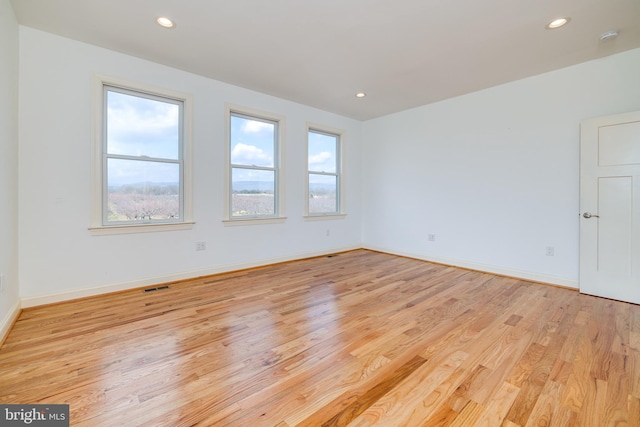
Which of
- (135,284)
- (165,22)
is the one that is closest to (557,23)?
(165,22)

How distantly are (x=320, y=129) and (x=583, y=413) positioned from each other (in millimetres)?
4715

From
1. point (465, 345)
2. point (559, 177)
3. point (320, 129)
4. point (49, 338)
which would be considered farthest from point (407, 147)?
point (49, 338)

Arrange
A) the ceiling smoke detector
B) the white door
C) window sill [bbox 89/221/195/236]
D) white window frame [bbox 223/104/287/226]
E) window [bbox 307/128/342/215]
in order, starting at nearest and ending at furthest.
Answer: the ceiling smoke detector, the white door, window sill [bbox 89/221/195/236], white window frame [bbox 223/104/287/226], window [bbox 307/128/342/215]

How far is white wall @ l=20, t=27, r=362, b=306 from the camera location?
263 cm

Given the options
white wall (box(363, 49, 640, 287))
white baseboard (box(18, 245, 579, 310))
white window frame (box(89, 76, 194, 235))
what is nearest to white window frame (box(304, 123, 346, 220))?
white baseboard (box(18, 245, 579, 310))

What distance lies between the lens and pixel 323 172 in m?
5.30

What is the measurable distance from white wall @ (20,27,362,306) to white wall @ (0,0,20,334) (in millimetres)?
133

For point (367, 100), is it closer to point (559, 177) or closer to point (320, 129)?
point (320, 129)

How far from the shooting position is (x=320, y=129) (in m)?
5.12

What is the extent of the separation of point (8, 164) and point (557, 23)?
4892 millimetres

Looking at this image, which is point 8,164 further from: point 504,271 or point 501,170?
point 504,271

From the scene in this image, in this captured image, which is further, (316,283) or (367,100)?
(367,100)

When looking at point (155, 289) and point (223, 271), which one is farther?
point (223, 271)

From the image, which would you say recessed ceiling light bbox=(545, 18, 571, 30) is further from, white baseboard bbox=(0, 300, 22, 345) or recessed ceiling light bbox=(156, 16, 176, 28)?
white baseboard bbox=(0, 300, 22, 345)
